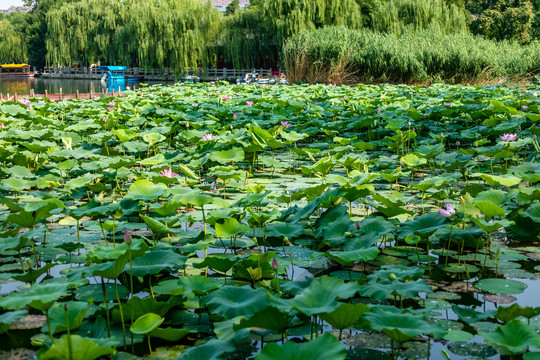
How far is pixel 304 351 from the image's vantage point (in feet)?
3.42

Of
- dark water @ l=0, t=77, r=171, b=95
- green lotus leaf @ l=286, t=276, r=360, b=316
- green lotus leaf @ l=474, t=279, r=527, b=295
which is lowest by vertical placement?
green lotus leaf @ l=474, t=279, r=527, b=295

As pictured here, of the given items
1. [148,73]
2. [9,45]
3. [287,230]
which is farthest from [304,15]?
[9,45]

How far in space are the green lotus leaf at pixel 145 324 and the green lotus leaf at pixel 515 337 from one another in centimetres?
81

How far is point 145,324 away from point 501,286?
1.23 m

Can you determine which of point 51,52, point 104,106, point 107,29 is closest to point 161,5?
point 107,29

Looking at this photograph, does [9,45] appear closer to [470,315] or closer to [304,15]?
[304,15]

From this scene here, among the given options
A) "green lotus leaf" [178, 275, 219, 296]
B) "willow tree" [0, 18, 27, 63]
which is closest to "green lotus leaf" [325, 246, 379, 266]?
"green lotus leaf" [178, 275, 219, 296]

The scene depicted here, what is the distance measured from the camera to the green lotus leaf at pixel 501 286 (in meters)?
1.74

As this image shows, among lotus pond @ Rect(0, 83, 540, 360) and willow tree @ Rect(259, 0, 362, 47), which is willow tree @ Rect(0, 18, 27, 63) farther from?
lotus pond @ Rect(0, 83, 540, 360)

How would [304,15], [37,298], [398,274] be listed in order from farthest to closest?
1. [304,15]
2. [398,274]
3. [37,298]

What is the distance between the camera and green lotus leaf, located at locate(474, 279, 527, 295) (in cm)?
174

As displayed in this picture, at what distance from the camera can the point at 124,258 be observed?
1.48 m

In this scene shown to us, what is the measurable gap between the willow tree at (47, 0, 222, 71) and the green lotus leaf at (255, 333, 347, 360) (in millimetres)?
19237

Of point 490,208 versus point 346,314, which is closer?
point 346,314
